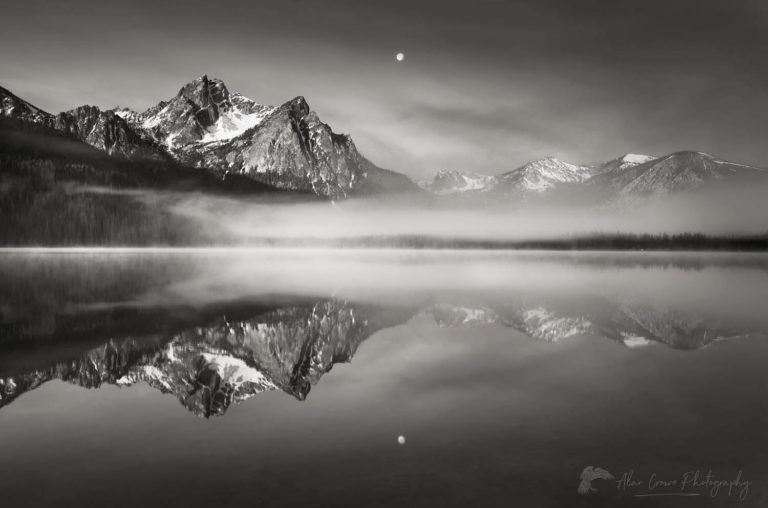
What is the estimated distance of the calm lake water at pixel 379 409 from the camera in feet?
43.9

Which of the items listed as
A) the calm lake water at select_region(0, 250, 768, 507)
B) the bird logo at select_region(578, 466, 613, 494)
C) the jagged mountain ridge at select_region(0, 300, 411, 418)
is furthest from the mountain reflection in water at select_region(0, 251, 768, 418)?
the bird logo at select_region(578, 466, 613, 494)

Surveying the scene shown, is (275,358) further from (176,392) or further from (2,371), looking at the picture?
(2,371)

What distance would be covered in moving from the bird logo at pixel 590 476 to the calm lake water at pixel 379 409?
0.10 m

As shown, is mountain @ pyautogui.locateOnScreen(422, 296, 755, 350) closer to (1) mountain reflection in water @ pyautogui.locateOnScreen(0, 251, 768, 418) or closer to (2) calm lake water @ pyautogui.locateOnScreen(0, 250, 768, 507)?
(1) mountain reflection in water @ pyautogui.locateOnScreen(0, 251, 768, 418)

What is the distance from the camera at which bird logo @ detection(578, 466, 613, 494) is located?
13118mm

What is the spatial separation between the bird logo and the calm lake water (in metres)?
0.10

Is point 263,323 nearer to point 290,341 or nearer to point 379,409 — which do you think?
point 290,341

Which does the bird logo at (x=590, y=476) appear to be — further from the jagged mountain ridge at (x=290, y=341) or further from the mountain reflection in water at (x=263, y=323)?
the mountain reflection in water at (x=263, y=323)

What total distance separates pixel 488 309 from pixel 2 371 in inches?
1390

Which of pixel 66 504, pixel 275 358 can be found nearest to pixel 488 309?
pixel 275 358

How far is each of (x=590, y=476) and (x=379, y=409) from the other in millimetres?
8330

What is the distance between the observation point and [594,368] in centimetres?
2703

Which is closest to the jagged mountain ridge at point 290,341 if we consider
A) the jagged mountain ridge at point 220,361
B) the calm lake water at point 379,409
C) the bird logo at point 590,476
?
the jagged mountain ridge at point 220,361

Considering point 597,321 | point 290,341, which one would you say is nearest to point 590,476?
point 290,341
